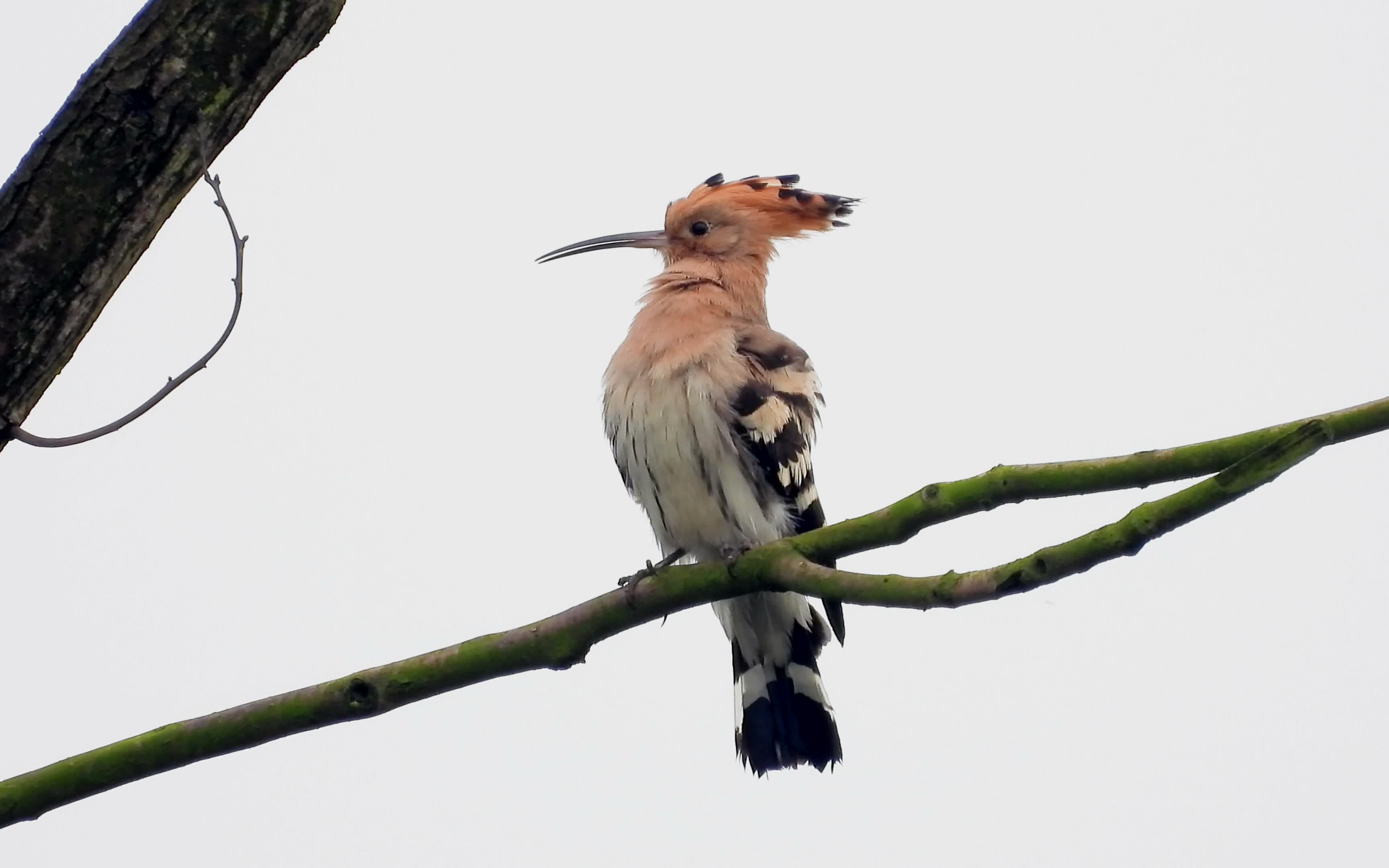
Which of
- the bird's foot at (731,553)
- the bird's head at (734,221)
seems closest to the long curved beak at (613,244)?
the bird's head at (734,221)

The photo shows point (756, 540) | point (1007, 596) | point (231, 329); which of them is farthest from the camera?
point (756, 540)

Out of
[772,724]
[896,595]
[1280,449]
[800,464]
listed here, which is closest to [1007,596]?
[896,595]

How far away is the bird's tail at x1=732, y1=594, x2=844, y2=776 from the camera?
3309 millimetres

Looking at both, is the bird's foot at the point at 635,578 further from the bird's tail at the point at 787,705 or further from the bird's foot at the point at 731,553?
the bird's tail at the point at 787,705

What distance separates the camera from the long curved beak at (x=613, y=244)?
3.97m

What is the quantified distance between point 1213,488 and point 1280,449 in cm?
9

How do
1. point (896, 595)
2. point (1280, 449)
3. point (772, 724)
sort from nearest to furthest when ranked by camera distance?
point (1280, 449) → point (896, 595) → point (772, 724)

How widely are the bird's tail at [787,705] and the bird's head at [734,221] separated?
1000 mm

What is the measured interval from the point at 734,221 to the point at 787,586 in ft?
6.15

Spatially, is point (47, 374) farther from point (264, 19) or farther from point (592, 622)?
point (592, 622)

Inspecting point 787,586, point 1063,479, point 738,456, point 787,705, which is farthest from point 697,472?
point 1063,479

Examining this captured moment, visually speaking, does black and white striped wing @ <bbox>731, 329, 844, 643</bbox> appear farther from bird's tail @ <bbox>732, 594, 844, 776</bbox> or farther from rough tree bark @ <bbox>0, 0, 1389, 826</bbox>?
rough tree bark @ <bbox>0, 0, 1389, 826</bbox>

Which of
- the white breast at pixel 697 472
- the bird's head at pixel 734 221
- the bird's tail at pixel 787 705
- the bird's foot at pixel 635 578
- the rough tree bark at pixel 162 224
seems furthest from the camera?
the bird's head at pixel 734 221

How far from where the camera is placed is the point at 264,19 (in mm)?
1770
